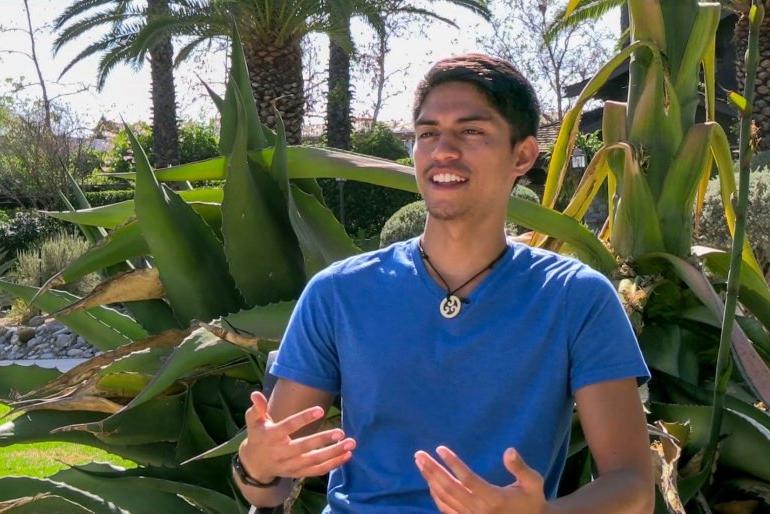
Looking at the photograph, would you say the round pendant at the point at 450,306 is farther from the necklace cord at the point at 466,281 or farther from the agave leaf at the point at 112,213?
the agave leaf at the point at 112,213

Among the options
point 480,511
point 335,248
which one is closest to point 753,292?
point 335,248

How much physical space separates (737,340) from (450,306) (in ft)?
3.25

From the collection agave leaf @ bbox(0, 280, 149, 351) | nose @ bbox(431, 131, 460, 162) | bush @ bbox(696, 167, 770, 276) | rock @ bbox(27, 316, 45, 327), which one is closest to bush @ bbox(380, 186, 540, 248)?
bush @ bbox(696, 167, 770, 276)

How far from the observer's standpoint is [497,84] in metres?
1.85

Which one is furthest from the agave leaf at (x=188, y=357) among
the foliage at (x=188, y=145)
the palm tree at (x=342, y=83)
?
the foliage at (x=188, y=145)

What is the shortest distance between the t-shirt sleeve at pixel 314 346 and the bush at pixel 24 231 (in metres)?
19.1

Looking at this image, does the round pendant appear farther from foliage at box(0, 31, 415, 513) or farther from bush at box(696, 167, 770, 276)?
bush at box(696, 167, 770, 276)

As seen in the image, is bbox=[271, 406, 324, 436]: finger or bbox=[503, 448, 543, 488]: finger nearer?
bbox=[503, 448, 543, 488]: finger

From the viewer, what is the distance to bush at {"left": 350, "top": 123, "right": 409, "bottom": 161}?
21.3 m

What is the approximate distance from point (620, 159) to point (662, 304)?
46 cm

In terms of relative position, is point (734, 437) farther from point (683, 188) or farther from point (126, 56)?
point (126, 56)

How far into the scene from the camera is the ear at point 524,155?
6.19ft

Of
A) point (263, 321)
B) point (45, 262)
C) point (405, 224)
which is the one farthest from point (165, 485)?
point (45, 262)

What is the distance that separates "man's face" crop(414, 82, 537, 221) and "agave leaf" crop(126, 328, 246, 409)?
815mm
